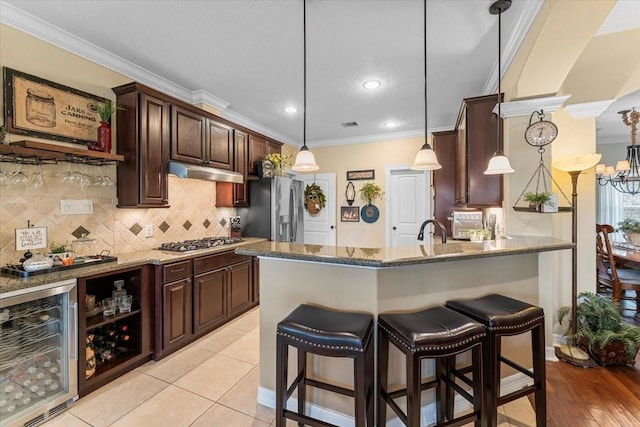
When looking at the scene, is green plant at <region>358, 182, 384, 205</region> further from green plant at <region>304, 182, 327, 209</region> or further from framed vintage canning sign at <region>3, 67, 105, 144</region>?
framed vintage canning sign at <region>3, 67, 105, 144</region>

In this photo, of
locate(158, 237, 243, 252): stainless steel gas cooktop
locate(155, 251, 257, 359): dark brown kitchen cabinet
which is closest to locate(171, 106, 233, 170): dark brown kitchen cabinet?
locate(158, 237, 243, 252): stainless steel gas cooktop

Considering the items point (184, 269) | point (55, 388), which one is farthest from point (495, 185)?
point (55, 388)

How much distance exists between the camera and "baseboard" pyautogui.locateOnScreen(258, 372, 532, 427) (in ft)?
5.73

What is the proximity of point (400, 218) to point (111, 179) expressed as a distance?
4295mm

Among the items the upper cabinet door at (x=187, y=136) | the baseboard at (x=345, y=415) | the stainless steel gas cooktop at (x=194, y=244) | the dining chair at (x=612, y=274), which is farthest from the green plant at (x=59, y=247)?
the dining chair at (x=612, y=274)

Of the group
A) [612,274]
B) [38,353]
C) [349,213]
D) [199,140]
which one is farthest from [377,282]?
[349,213]

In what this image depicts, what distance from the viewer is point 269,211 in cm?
403

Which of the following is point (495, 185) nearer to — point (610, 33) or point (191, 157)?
point (610, 33)

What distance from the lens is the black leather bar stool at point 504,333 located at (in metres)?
1.58

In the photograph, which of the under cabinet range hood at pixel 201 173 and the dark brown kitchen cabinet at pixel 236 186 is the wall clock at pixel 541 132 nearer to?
the under cabinet range hood at pixel 201 173

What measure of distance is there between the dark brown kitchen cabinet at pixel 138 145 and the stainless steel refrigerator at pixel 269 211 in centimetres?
146

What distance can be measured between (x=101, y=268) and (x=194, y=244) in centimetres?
109

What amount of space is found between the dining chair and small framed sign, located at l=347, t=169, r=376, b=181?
128 inches

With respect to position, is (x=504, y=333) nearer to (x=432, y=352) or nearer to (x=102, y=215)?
(x=432, y=352)
